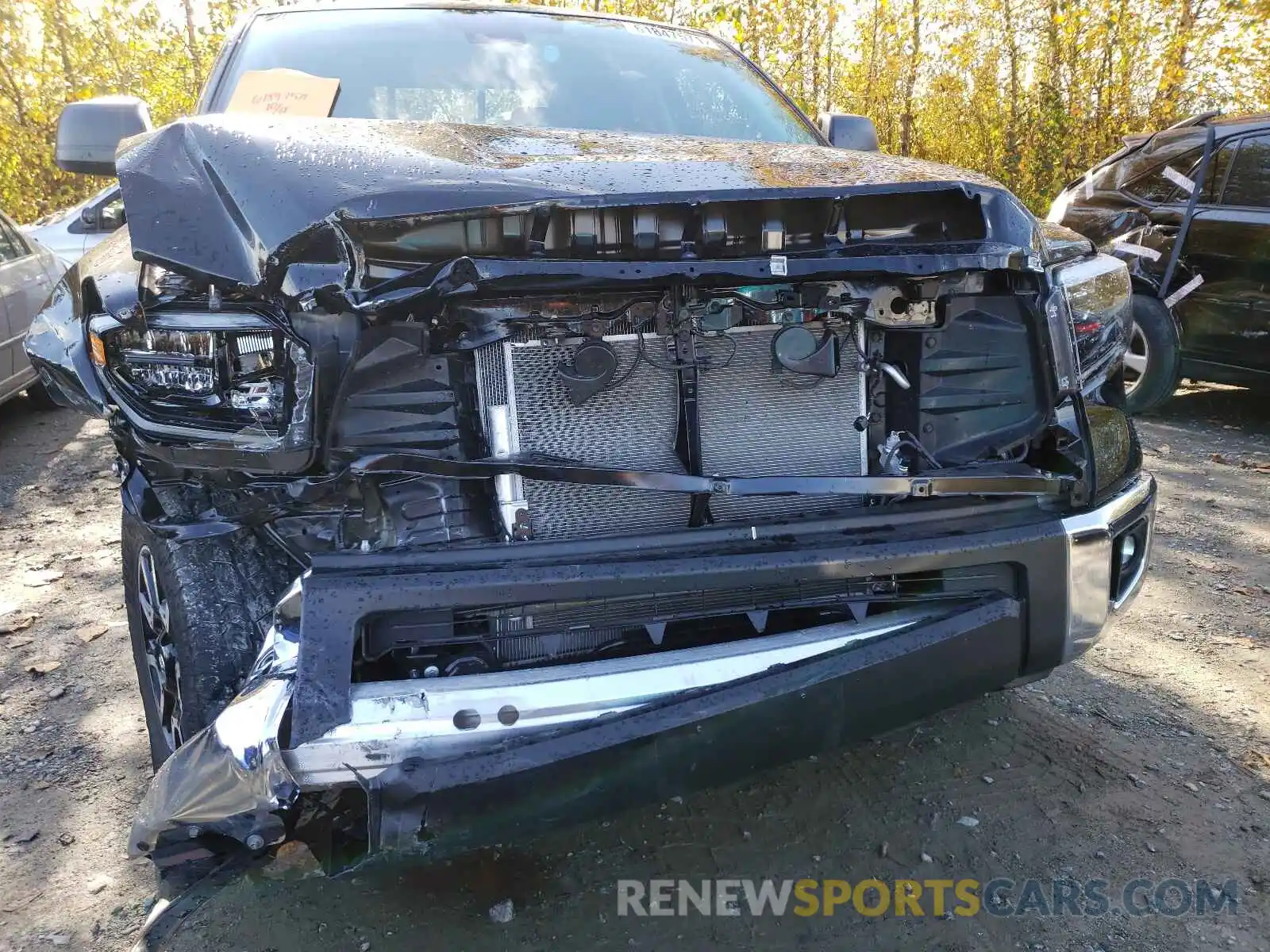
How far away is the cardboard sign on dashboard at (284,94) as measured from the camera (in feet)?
8.58

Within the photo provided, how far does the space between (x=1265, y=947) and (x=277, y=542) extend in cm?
216

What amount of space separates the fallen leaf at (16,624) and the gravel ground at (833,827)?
11mm

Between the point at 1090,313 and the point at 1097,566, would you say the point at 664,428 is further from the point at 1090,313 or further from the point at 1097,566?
the point at 1090,313

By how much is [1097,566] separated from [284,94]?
2.41 m

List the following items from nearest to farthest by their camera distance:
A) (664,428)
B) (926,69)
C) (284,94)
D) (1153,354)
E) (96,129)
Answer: (664,428) < (284,94) < (96,129) < (1153,354) < (926,69)

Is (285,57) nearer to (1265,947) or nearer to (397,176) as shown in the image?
(397,176)

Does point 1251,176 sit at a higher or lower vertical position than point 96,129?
lower

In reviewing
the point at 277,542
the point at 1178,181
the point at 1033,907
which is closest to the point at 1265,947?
the point at 1033,907

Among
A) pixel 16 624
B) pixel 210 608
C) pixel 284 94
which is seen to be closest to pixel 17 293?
pixel 16 624

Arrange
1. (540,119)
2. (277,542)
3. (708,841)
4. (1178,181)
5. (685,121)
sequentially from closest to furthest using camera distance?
1. (277,542)
2. (708,841)
3. (540,119)
4. (685,121)
5. (1178,181)

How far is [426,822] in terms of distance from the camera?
157 cm

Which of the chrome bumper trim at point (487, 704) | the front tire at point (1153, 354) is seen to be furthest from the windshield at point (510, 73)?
the front tire at point (1153, 354)

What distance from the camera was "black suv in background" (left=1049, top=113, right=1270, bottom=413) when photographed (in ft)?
17.5

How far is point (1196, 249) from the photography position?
5.56 meters
